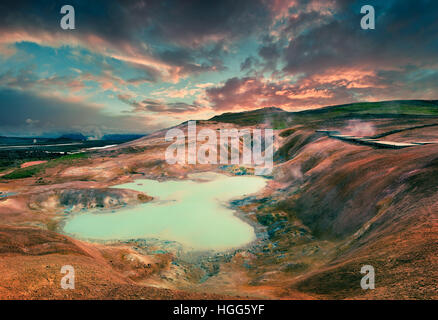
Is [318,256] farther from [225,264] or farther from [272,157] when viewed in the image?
[272,157]

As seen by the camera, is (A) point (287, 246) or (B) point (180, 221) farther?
(B) point (180, 221)

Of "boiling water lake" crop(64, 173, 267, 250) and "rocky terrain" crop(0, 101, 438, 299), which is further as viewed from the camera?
"boiling water lake" crop(64, 173, 267, 250)

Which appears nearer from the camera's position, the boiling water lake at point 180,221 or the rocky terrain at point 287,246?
the rocky terrain at point 287,246

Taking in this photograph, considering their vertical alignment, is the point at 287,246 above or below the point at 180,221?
below
